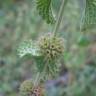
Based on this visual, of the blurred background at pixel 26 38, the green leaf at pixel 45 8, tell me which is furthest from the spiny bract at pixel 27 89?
the blurred background at pixel 26 38

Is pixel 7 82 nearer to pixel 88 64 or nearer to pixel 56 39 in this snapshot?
pixel 88 64

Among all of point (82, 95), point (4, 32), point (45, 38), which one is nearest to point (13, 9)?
point (4, 32)

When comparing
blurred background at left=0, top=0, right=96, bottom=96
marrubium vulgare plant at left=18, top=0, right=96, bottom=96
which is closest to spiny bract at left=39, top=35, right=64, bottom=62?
marrubium vulgare plant at left=18, top=0, right=96, bottom=96

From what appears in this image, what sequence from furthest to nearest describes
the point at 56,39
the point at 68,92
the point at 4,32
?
the point at 4,32, the point at 68,92, the point at 56,39

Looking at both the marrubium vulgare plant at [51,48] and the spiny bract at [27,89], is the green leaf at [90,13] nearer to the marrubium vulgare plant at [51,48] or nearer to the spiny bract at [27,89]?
the marrubium vulgare plant at [51,48]

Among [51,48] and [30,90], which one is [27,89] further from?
[51,48]
